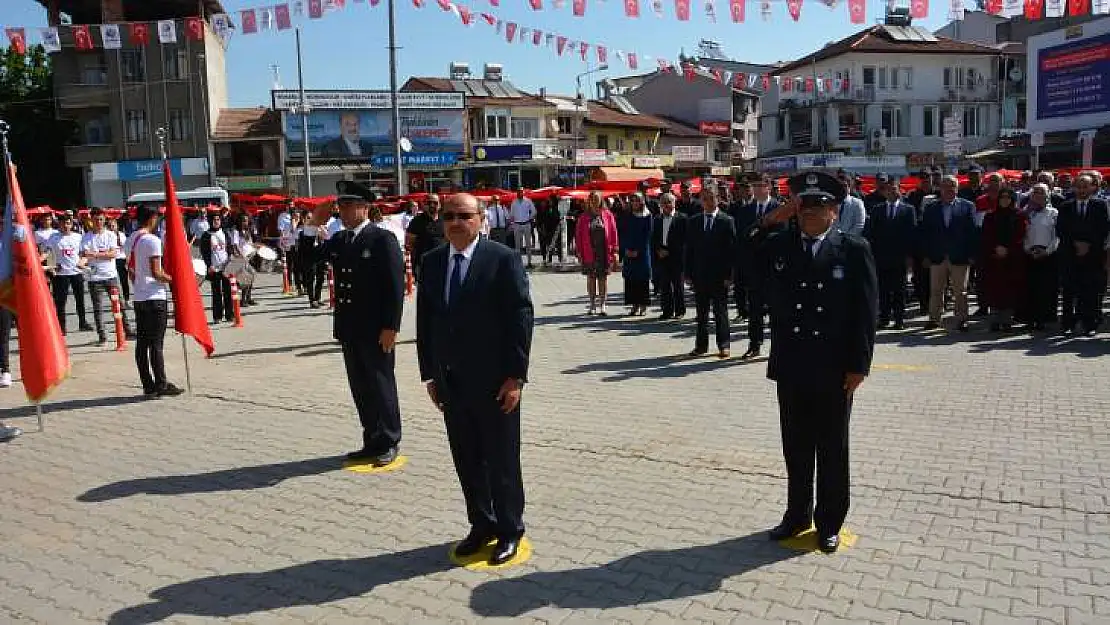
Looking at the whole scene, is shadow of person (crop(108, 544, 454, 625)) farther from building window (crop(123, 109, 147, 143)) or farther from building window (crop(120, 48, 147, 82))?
building window (crop(120, 48, 147, 82))

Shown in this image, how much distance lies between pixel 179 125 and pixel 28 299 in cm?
4615

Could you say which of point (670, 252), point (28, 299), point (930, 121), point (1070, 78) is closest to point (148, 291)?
point (28, 299)

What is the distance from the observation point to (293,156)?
51844 mm

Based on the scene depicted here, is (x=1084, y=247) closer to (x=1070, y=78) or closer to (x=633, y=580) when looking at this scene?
(x=633, y=580)

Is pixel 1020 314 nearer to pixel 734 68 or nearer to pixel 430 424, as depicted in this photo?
pixel 430 424

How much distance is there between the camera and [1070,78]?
103 ft

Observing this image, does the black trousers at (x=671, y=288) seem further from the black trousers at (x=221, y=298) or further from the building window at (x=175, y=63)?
the building window at (x=175, y=63)

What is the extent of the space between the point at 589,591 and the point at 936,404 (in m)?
4.88

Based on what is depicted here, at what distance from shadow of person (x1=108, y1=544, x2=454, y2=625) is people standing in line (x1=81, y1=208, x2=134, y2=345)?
9748 millimetres

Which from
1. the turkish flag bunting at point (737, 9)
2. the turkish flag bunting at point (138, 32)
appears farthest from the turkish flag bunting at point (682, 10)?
the turkish flag bunting at point (138, 32)

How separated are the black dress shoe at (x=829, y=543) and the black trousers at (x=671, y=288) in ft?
29.7

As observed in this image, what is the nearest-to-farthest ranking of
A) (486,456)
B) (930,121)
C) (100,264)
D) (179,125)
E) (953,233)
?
(486,456) < (953,233) < (100,264) < (179,125) < (930,121)

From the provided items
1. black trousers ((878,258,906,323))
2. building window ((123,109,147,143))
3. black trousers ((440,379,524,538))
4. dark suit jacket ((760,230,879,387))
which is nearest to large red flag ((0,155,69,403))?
black trousers ((440,379,524,538))

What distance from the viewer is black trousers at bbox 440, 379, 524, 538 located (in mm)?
4746
